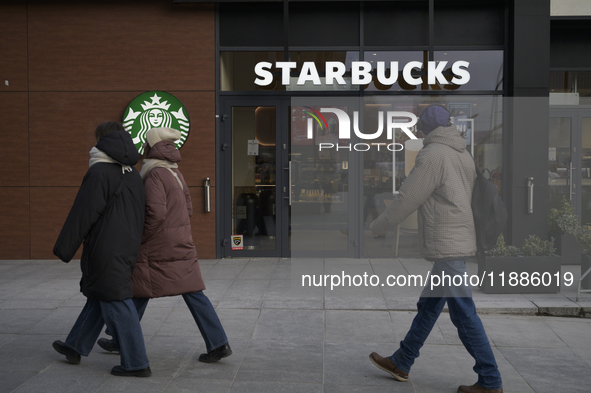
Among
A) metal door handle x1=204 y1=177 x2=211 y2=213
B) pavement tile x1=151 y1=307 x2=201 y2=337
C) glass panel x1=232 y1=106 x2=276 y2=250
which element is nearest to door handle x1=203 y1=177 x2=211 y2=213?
metal door handle x1=204 y1=177 x2=211 y2=213

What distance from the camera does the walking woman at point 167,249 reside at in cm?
407

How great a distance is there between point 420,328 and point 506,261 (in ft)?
10.4

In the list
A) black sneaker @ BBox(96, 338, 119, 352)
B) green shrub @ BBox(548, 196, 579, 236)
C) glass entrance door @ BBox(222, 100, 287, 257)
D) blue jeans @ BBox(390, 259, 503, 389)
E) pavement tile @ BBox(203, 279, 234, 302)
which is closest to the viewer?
blue jeans @ BBox(390, 259, 503, 389)

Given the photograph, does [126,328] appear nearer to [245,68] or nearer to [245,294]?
[245,294]

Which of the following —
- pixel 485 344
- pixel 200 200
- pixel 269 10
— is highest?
pixel 269 10

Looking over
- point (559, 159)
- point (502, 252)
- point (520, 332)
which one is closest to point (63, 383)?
point (520, 332)

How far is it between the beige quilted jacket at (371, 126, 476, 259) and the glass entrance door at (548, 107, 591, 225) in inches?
257

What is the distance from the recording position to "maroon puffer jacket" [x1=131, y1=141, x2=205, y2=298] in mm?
4070

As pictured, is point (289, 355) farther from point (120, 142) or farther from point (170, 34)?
point (170, 34)

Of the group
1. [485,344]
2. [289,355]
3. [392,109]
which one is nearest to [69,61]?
[392,109]

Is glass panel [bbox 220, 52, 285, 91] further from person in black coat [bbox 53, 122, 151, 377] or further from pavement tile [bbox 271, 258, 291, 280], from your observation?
person in black coat [bbox 53, 122, 151, 377]

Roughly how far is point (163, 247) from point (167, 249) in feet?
0.11

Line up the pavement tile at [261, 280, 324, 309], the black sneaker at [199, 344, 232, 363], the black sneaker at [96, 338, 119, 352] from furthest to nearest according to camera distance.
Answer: the pavement tile at [261, 280, 324, 309], the black sneaker at [96, 338, 119, 352], the black sneaker at [199, 344, 232, 363]

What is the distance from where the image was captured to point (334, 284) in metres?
7.27
